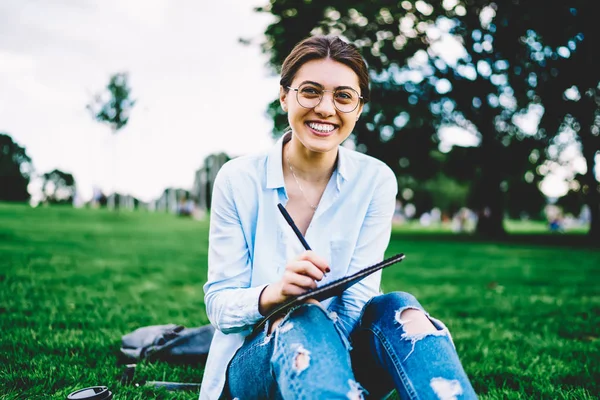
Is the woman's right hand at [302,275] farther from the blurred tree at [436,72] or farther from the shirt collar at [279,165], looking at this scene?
the blurred tree at [436,72]

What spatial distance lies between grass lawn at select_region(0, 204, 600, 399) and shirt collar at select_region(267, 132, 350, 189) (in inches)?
54.7

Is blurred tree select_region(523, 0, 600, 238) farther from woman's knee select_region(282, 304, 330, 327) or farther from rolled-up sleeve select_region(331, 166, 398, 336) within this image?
woman's knee select_region(282, 304, 330, 327)

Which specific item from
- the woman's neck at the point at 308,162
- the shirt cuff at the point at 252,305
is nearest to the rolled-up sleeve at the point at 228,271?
the shirt cuff at the point at 252,305

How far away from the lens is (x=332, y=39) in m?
2.16

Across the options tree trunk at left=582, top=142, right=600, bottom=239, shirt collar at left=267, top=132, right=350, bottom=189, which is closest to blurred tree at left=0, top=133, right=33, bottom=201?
shirt collar at left=267, top=132, right=350, bottom=189

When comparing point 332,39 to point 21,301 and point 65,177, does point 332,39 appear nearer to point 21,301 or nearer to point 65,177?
point 21,301

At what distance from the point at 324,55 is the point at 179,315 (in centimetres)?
346

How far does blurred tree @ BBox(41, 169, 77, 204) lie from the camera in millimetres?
35531

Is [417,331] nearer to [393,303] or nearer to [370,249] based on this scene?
[393,303]

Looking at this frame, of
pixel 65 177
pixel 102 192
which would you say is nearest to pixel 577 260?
pixel 102 192

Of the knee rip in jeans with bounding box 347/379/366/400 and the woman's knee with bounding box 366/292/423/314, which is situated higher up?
the woman's knee with bounding box 366/292/423/314

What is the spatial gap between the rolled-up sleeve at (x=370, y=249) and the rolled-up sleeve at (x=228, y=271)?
Result: 1.61 ft

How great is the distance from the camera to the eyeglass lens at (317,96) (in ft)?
6.99

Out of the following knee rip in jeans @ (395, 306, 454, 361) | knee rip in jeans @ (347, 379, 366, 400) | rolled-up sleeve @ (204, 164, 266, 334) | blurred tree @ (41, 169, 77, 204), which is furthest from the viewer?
blurred tree @ (41, 169, 77, 204)
